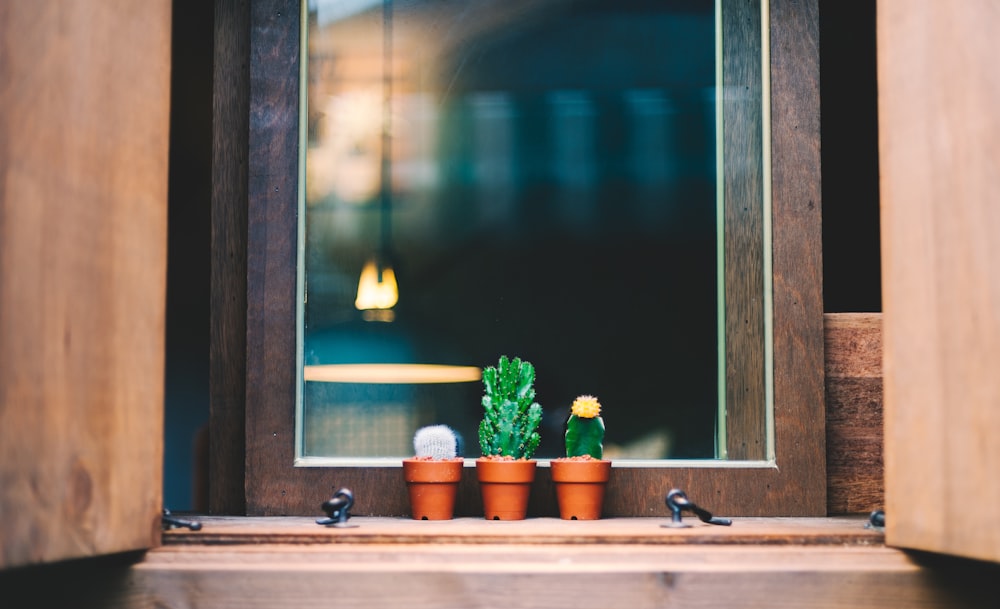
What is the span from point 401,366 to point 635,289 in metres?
0.45

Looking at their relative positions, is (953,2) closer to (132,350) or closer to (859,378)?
(859,378)

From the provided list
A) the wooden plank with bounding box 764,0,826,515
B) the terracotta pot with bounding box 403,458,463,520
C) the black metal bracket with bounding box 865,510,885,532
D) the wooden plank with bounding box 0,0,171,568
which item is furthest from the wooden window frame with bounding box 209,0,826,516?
the wooden plank with bounding box 0,0,171,568

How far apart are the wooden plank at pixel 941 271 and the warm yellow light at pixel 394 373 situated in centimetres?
74

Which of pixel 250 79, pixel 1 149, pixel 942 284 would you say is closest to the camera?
pixel 1 149

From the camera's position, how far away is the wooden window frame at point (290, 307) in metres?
1.75

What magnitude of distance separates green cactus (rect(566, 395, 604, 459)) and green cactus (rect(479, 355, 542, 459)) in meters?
0.06

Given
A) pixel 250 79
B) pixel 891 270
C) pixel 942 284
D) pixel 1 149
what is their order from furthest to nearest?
pixel 250 79, pixel 891 270, pixel 942 284, pixel 1 149

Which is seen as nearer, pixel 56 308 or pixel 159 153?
pixel 56 308

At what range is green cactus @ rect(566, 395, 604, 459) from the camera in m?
1.72

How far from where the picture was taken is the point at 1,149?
114 cm

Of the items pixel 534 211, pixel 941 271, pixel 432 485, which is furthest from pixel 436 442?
pixel 941 271

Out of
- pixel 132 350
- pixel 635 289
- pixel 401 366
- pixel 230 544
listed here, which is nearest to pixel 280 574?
pixel 230 544

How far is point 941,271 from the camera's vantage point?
50.9 inches

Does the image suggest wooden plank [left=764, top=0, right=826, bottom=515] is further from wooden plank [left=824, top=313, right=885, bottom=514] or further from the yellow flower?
the yellow flower
